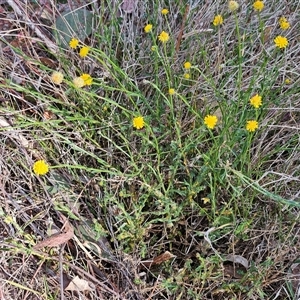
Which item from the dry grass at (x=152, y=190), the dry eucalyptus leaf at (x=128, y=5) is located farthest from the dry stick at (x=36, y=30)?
the dry eucalyptus leaf at (x=128, y=5)

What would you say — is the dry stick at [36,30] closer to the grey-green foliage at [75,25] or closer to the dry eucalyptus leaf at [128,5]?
the grey-green foliage at [75,25]

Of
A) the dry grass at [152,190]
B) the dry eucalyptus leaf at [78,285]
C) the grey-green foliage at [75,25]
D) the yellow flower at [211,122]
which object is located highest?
the grey-green foliage at [75,25]

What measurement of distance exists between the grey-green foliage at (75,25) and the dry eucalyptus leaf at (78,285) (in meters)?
0.58

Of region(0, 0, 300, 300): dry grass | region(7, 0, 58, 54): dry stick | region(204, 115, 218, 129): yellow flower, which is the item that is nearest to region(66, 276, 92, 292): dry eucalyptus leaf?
region(0, 0, 300, 300): dry grass

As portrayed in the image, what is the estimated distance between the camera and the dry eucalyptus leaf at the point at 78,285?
99 centimetres

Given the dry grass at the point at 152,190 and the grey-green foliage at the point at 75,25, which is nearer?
the dry grass at the point at 152,190

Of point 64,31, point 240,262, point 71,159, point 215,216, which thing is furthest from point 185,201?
point 64,31

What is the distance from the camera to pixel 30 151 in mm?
1076

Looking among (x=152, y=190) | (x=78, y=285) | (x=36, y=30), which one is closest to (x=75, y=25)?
(x=36, y=30)

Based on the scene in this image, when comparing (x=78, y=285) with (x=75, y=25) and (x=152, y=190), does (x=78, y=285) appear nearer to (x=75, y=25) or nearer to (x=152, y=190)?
A: (x=152, y=190)

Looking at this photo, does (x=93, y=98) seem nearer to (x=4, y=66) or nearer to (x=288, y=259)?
(x=4, y=66)

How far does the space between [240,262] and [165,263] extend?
17cm

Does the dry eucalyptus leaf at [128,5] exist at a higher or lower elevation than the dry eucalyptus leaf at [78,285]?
higher

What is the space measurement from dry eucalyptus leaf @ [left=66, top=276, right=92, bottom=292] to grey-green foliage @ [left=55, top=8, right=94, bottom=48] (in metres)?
0.58
